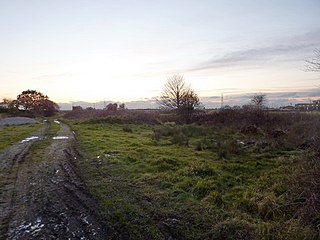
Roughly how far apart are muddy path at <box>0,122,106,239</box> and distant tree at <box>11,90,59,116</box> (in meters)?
66.4

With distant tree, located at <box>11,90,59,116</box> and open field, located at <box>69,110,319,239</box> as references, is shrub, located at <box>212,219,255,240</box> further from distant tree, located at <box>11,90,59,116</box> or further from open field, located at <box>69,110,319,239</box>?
distant tree, located at <box>11,90,59,116</box>

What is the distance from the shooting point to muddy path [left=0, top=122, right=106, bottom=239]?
519 centimetres

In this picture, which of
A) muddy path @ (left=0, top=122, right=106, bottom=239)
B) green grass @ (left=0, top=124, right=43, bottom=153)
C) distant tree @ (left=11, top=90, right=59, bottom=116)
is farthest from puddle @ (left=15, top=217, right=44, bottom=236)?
distant tree @ (left=11, top=90, right=59, bottom=116)

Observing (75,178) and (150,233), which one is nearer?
(150,233)

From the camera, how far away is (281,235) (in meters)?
4.97

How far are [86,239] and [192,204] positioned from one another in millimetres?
2715

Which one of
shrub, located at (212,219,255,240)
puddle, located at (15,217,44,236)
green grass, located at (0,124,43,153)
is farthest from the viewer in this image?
green grass, located at (0,124,43,153)

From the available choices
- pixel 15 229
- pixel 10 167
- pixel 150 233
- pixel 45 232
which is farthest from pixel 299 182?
pixel 10 167

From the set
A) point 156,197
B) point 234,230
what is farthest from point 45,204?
point 234,230

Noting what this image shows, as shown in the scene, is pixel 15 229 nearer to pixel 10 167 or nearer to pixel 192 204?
pixel 192 204

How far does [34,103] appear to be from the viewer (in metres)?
79.0

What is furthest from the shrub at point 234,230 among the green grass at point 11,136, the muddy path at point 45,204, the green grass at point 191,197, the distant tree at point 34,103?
the distant tree at point 34,103

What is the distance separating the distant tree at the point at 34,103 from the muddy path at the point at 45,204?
6641 cm

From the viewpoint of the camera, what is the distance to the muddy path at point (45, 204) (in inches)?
204
